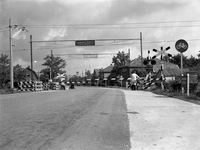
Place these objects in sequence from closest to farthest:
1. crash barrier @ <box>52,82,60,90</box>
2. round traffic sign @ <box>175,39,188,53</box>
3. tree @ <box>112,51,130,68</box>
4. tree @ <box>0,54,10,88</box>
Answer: round traffic sign @ <box>175,39,188,53</box> < crash barrier @ <box>52,82,60,90</box> < tree @ <box>0,54,10,88</box> < tree @ <box>112,51,130,68</box>

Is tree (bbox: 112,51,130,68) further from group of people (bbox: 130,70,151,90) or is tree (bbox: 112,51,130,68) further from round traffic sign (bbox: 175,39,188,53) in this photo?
round traffic sign (bbox: 175,39,188,53)

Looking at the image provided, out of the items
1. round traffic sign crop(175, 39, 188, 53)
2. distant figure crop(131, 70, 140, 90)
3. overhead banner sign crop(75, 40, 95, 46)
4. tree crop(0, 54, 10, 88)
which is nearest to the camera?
round traffic sign crop(175, 39, 188, 53)

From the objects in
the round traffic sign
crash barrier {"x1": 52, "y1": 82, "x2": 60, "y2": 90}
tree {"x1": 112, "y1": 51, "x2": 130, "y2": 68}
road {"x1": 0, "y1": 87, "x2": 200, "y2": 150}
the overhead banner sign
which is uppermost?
tree {"x1": 112, "y1": 51, "x2": 130, "y2": 68}

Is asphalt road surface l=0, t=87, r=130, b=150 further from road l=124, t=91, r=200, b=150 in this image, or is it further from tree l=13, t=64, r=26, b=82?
tree l=13, t=64, r=26, b=82

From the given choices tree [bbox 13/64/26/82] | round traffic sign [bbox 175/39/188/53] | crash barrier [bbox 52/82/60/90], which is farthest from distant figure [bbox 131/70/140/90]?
tree [bbox 13/64/26/82]

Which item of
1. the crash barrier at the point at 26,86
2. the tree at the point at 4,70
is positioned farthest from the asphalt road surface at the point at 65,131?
the tree at the point at 4,70

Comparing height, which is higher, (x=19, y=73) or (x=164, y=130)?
(x=19, y=73)

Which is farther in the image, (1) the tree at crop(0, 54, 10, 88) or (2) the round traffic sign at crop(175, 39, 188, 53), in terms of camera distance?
(1) the tree at crop(0, 54, 10, 88)

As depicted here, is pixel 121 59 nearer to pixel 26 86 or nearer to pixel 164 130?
pixel 26 86

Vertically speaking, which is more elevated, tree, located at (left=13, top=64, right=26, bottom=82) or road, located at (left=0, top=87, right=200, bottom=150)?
tree, located at (left=13, top=64, right=26, bottom=82)

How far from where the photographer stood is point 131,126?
5723mm

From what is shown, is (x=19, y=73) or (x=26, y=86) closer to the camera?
(x=26, y=86)

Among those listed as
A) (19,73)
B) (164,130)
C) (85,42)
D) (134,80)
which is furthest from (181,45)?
(19,73)

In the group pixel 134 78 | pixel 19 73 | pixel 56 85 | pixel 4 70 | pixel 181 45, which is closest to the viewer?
pixel 181 45
